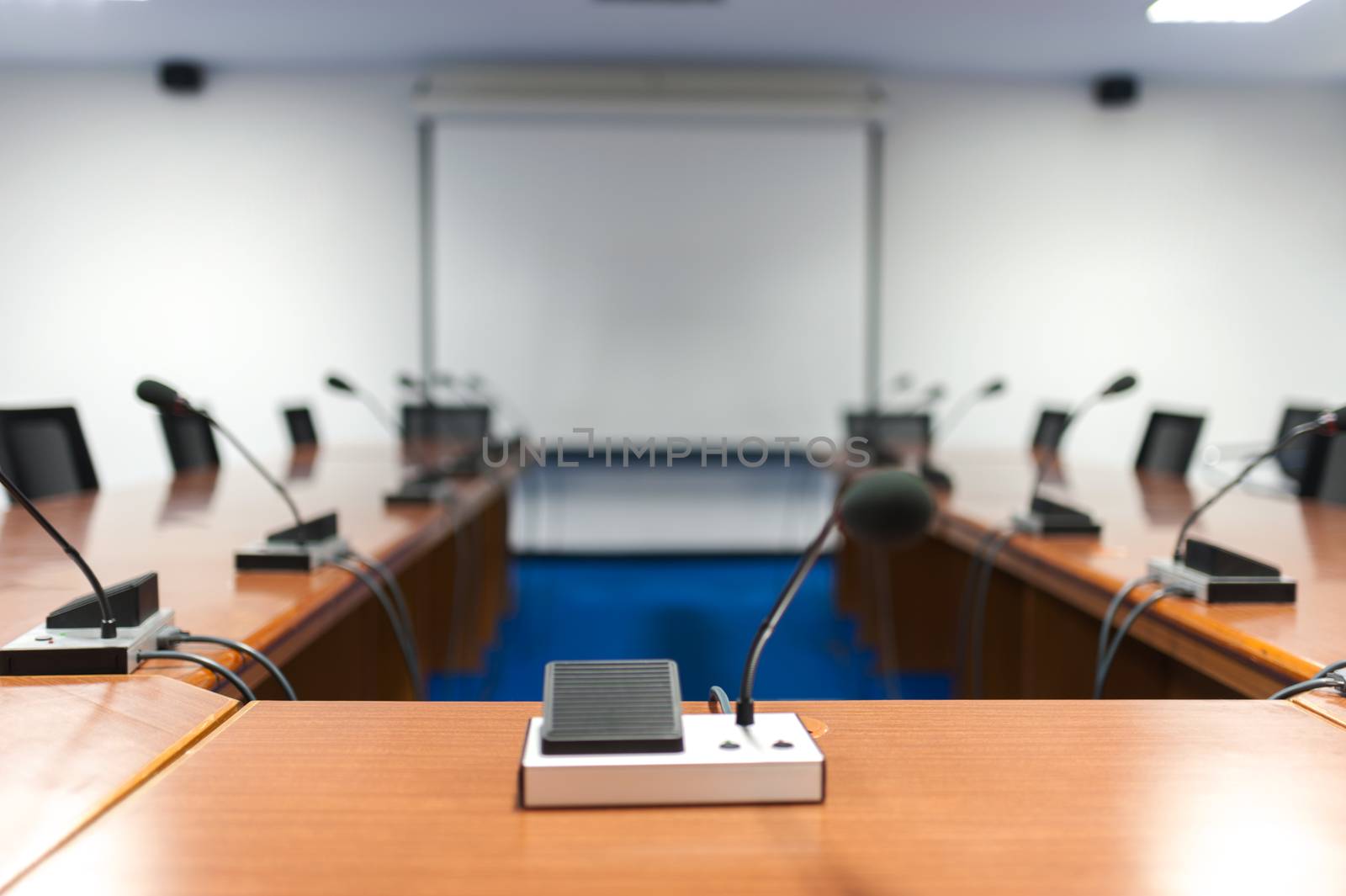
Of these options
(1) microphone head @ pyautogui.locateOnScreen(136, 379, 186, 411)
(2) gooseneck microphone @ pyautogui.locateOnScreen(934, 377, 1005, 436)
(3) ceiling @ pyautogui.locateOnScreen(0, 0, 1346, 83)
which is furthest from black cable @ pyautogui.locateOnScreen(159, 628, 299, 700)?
(2) gooseneck microphone @ pyautogui.locateOnScreen(934, 377, 1005, 436)

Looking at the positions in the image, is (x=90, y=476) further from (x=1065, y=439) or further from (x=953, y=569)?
(x=1065, y=439)

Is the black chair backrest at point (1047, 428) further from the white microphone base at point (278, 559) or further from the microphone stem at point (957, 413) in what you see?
A: the white microphone base at point (278, 559)

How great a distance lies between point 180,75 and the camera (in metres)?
5.23

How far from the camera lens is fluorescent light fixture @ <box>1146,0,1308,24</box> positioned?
418cm

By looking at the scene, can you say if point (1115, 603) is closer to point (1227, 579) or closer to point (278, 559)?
point (1227, 579)

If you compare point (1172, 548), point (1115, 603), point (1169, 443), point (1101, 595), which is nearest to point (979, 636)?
point (1172, 548)

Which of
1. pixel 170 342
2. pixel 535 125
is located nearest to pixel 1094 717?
pixel 535 125

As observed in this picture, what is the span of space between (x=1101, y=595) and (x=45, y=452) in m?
2.95

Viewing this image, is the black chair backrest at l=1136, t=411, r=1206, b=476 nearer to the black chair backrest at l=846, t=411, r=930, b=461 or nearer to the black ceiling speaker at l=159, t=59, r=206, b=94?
the black chair backrest at l=846, t=411, r=930, b=461

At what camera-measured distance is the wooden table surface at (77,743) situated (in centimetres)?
70

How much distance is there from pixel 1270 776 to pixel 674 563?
4811mm

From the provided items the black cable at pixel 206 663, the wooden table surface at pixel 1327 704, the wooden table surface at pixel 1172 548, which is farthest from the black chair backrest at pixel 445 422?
the wooden table surface at pixel 1327 704

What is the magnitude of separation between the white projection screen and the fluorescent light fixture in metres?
1.58

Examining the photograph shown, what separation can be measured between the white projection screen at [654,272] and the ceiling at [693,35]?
478mm
